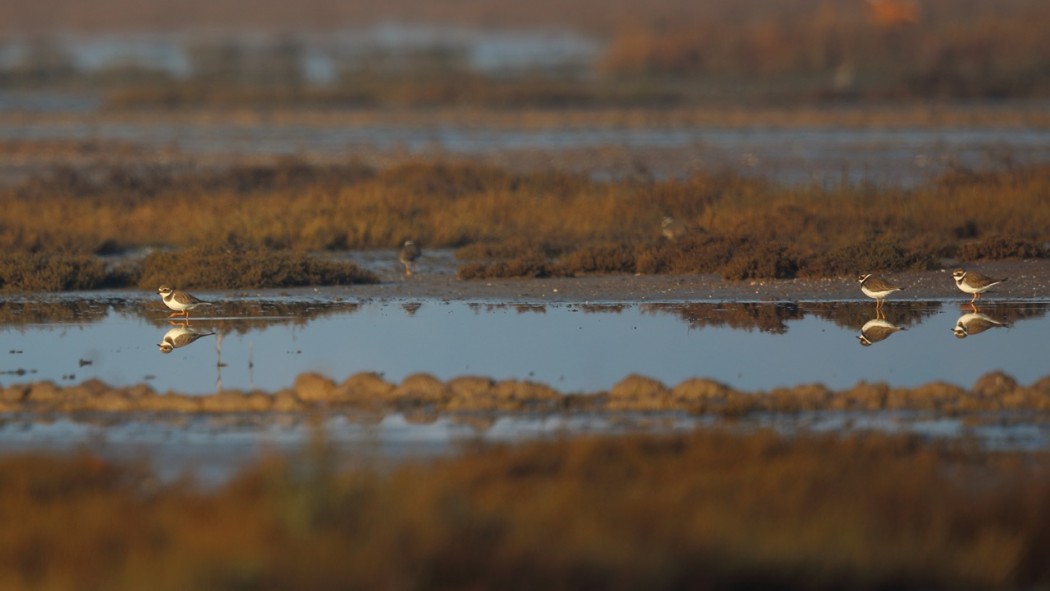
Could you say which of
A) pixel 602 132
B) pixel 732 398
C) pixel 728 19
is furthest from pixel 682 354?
pixel 728 19

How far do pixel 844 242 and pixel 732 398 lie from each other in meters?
9.84

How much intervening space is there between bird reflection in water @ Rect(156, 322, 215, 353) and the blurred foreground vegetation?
89.7 inches

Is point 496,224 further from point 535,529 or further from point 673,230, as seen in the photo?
point 535,529

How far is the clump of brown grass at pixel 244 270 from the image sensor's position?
19141mm

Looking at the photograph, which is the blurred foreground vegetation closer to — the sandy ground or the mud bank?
the sandy ground

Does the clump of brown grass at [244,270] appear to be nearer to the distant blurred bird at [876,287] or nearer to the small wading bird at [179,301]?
the small wading bird at [179,301]

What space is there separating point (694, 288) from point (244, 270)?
17.9 ft

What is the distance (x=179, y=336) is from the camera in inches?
644

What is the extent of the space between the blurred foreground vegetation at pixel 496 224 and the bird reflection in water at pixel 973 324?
8.46ft

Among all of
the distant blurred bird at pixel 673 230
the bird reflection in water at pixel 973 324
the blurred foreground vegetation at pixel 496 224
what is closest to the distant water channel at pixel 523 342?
the bird reflection in water at pixel 973 324

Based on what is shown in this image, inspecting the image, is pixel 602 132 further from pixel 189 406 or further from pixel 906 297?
pixel 189 406

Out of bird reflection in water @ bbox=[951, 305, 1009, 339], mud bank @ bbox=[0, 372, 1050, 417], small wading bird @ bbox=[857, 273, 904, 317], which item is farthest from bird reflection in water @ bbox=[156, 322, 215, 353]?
bird reflection in water @ bbox=[951, 305, 1009, 339]

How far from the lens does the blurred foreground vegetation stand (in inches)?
768

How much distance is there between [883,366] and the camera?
1425cm
